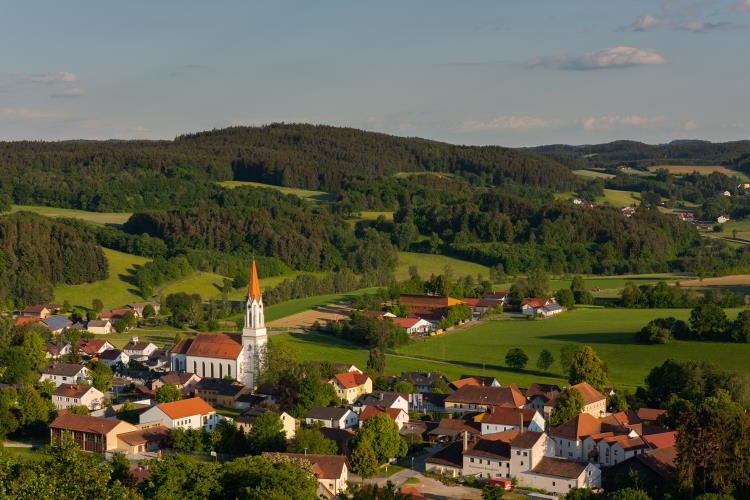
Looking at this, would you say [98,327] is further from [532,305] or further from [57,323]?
[532,305]

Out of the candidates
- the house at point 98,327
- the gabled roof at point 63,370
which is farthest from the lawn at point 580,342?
the house at point 98,327

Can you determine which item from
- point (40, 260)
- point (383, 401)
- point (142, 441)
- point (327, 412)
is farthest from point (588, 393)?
point (40, 260)

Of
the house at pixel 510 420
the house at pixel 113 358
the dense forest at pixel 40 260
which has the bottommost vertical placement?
the house at pixel 113 358

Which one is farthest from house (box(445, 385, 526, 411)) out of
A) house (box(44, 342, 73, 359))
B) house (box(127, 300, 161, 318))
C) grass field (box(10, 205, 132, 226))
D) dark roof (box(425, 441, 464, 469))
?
grass field (box(10, 205, 132, 226))

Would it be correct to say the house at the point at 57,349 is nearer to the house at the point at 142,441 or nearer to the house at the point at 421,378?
the house at the point at 142,441

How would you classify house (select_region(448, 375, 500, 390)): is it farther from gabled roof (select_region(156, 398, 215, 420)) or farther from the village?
gabled roof (select_region(156, 398, 215, 420))

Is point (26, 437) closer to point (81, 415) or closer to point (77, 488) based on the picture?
point (81, 415)
